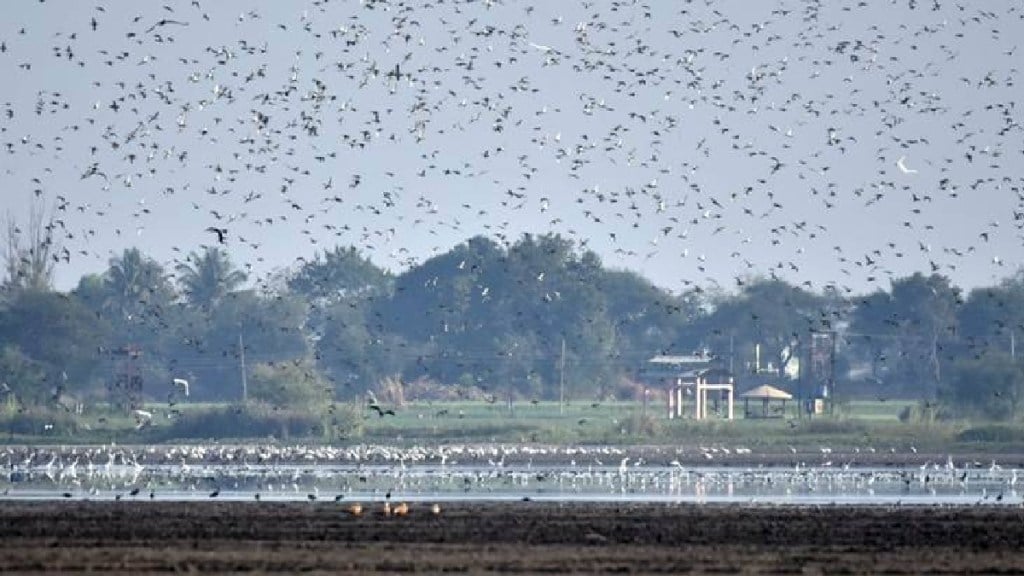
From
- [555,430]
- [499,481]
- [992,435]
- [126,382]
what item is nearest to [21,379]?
[126,382]

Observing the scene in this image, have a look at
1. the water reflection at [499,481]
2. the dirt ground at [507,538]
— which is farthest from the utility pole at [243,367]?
the dirt ground at [507,538]

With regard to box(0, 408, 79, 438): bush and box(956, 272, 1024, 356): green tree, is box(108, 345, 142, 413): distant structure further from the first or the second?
box(956, 272, 1024, 356): green tree

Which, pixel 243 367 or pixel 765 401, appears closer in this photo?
pixel 765 401

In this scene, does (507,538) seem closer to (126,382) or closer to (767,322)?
(126,382)

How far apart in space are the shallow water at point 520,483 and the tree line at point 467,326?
5780 cm

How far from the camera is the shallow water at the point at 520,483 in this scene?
67.4 meters

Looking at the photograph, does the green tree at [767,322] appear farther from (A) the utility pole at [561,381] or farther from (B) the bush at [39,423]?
(B) the bush at [39,423]

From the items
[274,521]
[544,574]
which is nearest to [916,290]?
[274,521]

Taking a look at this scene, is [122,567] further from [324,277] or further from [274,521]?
[324,277]

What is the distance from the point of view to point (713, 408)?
141250mm

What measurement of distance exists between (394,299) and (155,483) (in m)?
110

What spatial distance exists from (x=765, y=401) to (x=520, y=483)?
6400 cm

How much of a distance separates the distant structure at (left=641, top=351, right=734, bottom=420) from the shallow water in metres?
40.8

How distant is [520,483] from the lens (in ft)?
252
